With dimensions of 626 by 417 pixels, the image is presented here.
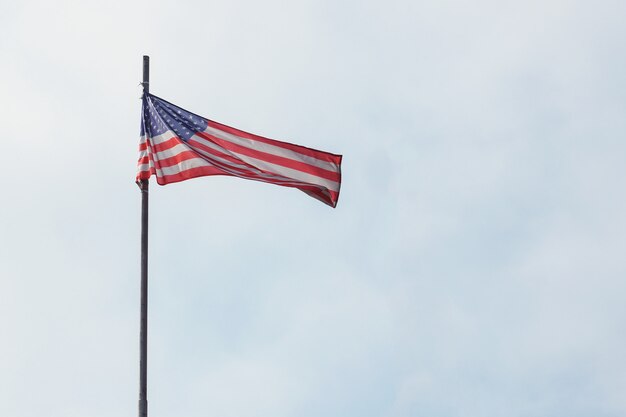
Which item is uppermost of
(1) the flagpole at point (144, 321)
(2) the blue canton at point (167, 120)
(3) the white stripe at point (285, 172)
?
(2) the blue canton at point (167, 120)

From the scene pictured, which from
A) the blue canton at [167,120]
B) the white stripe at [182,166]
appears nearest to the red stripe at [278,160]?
the blue canton at [167,120]

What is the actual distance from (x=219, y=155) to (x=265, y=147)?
121 cm

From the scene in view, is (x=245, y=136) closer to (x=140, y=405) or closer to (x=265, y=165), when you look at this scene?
(x=265, y=165)

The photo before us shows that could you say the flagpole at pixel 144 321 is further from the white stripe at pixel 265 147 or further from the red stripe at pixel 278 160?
the white stripe at pixel 265 147

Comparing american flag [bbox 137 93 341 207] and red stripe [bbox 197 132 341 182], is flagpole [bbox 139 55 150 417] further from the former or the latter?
red stripe [bbox 197 132 341 182]

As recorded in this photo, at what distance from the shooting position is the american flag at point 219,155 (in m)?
24.7

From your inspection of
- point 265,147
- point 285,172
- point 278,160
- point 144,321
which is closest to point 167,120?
point 265,147

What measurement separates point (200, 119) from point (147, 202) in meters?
3.75

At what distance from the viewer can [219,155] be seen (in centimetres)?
2544

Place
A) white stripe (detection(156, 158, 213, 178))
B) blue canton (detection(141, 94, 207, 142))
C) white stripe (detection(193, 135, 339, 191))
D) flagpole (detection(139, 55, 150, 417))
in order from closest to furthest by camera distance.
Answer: flagpole (detection(139, 55, 150, 417)) < white stripe (detection(156, 158, 213, 178)) < blue canton (detection(141, 94, 207, 142)) < white stripe (detection(193, 135, 339, 191))

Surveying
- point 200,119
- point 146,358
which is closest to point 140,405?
point 146,358

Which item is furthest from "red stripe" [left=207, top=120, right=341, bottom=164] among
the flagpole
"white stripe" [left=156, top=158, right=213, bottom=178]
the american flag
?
the flagpole

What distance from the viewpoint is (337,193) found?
86.2 ft

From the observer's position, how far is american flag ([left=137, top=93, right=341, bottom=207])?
81.1 feet
